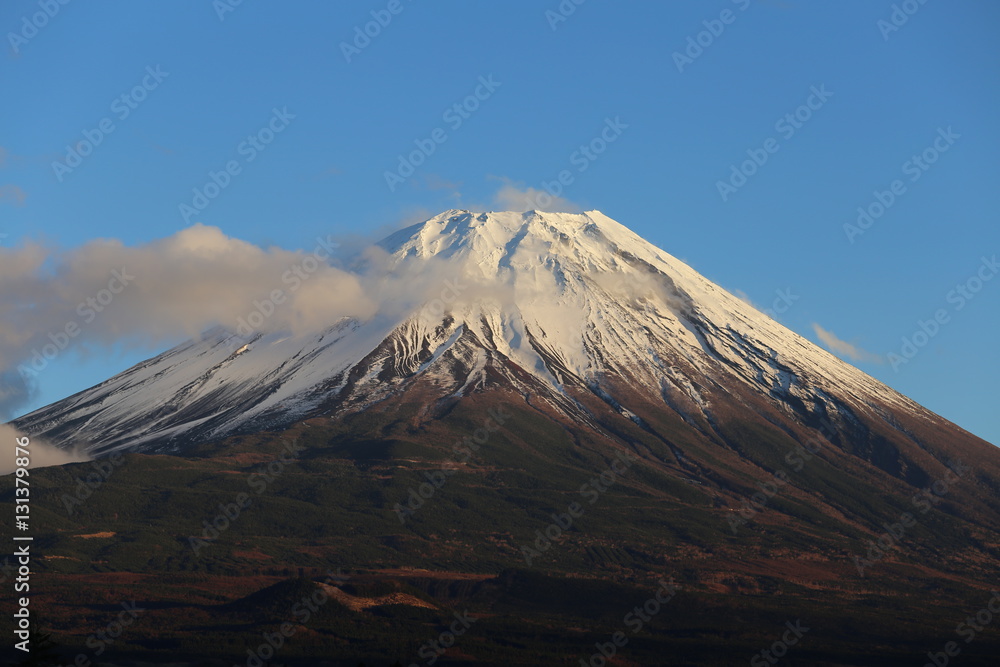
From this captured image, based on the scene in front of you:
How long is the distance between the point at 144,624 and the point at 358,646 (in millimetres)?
24955

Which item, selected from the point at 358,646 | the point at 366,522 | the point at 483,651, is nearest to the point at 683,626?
the point at 483,651

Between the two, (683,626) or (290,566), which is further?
(290,566)

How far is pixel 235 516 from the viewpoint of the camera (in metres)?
192

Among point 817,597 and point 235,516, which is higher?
point 817,597

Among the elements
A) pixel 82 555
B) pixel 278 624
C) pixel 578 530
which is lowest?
pixel 82 555

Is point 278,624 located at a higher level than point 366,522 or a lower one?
lower

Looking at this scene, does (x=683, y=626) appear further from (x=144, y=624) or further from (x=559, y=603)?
(x=144, y=624)

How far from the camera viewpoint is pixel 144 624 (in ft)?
463

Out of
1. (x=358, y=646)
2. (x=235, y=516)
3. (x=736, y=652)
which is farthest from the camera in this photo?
(x=235, y=516)

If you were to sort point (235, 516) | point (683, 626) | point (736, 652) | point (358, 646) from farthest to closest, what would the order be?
point (235, 516) < point (683, 626) < point (736, 652) < point (358, 646)

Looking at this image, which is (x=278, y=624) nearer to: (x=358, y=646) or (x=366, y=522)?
(x=358, y=646)

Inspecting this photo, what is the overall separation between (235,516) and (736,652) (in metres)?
80.9

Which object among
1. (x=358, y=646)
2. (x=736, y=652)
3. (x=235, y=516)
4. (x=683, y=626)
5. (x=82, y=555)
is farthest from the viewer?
(x=235, y=516)

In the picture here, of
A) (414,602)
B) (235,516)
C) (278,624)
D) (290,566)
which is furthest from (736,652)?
(235,516)
